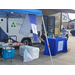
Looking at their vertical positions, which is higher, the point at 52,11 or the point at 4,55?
the point at 52,11

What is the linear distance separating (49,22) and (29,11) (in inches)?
194

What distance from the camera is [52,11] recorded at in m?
11.9

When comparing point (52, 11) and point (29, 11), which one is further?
point (52, 11)

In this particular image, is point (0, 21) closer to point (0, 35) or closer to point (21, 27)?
point (0, 35)

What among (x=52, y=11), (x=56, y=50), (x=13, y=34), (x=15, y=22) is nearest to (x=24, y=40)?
(x=13, y=34)

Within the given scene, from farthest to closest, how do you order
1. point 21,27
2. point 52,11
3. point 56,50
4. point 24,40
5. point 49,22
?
point 52,11 → point 49,22 → point 24,40 → point 21,27 → point 56,50

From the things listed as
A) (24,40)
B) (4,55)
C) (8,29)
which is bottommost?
(4,55)

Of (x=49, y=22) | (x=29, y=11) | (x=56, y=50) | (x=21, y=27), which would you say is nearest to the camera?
(x=29, y=11)

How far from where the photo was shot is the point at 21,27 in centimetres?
699

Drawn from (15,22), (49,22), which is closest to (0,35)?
(15,22)

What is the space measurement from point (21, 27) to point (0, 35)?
1383 millimetres

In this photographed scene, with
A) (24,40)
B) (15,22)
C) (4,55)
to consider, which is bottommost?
(4,55)

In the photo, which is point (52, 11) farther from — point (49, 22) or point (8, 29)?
point (8, 29)

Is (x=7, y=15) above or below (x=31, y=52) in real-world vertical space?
above
